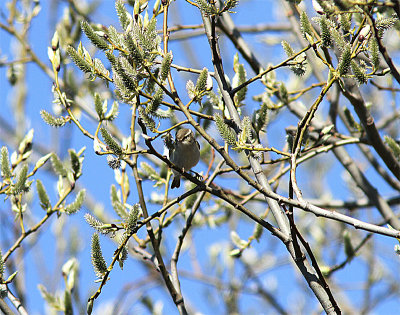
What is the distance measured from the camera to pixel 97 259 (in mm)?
1906

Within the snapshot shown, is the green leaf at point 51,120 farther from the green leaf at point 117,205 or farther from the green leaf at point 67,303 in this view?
the green leaf at point 67,303

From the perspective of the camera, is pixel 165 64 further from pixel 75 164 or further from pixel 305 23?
pixel 75 164

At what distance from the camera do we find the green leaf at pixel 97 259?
1875 millimetres

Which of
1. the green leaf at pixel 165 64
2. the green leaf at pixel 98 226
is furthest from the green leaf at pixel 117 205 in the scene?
the green leaf at pixel 165 64

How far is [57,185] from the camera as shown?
104 inches

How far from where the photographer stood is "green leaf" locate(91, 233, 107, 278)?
188cm


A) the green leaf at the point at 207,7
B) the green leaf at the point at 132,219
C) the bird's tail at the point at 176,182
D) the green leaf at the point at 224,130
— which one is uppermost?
the bird's tail at the point at 176,182

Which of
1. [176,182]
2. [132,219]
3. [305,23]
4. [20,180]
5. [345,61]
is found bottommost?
[132,219]

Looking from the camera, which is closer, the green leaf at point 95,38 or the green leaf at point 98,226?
the green leaf at point 95,38

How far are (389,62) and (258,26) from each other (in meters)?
2.79

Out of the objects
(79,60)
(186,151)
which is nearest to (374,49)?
(79,60)

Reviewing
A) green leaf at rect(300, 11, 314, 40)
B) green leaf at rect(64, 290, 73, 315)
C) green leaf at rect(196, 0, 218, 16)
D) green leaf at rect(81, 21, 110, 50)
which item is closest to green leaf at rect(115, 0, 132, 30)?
green leaf at rect(81, 21, 110, 50)

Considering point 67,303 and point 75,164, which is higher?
point 75,164

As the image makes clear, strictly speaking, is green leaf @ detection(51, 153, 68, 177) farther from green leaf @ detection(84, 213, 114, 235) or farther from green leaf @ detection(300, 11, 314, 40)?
green leaf @ detection(300, 11, 314, 40)
